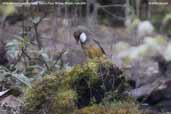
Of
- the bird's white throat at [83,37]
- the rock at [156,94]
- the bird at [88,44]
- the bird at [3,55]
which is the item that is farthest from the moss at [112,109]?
the bird at [3,55]

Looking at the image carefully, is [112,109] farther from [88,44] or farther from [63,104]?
[88,44]

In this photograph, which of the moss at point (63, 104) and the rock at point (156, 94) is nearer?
the moss at point (63, 104)

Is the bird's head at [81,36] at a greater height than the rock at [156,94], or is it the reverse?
the bird's head at [81,36]

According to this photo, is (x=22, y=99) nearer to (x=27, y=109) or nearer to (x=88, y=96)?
(x=27, y=109)

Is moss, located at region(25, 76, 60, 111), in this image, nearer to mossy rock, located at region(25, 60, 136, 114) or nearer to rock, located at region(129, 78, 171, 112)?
mossy rock, located at region(25, 60, 136, 114)

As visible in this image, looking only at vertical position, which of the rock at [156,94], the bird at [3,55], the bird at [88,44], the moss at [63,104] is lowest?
the rock at [156,94]

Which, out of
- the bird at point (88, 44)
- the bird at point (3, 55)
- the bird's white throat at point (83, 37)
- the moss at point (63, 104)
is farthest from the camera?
the bird at point (3, 55)

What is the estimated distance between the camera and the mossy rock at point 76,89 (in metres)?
4.25

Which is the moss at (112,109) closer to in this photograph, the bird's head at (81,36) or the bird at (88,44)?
the bird at (88,44)

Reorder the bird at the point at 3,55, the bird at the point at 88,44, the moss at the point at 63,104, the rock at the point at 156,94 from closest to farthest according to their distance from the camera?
the moss at the point at 63,104 → the bird at the point at 88,44 → the bird at the point at 3,55 → the rock at the point at 156,94

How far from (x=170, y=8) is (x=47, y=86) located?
5.36 meters

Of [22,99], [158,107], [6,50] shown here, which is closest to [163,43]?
[22,99]

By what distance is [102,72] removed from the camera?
454 cm

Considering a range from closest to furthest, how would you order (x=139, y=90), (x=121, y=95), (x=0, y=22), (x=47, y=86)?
1. (x=47, y=86)
2. (x=121, y=95)
3. (x=139, y=90)
4. (x=0, y=22)
